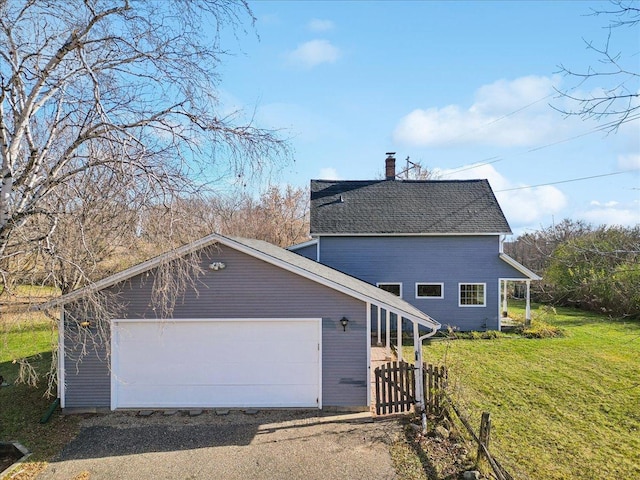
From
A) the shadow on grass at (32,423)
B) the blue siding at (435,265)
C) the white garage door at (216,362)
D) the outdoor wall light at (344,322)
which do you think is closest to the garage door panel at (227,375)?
the white garage door at (216,362)

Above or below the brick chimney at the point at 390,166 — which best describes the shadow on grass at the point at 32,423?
below

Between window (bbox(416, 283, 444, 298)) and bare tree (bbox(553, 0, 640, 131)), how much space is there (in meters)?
13.8

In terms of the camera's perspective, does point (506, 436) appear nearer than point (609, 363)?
Yes

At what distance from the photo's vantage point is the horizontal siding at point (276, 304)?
9141 mm

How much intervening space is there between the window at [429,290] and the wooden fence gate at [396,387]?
9.51 m

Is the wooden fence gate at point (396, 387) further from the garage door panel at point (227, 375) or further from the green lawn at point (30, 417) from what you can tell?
the green lawn at point (30, 417)

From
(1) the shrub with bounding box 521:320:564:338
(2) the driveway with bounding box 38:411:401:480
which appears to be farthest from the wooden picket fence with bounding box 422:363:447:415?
(1) the shrub with bounding box 521:320:564:338

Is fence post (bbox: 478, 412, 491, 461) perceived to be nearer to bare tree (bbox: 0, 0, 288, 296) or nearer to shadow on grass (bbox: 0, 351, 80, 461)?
bare tree (bbox: 0, 0, 288, 296)

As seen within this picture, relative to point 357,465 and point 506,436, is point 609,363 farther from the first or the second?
point 357,465

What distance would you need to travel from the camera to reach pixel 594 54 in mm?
4621

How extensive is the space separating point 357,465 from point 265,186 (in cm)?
490

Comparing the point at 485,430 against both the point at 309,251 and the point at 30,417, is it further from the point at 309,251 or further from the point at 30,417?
the point at 309,251

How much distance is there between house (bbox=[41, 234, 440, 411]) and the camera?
915cm

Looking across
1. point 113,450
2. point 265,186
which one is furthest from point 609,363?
point 113,450
